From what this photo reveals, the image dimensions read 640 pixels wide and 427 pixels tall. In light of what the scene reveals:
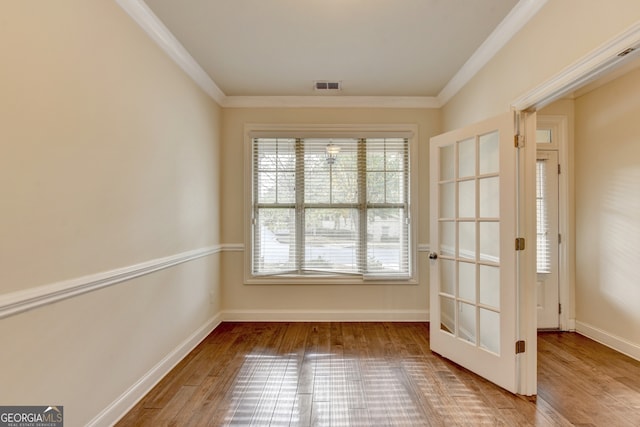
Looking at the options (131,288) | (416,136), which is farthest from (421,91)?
(131,288)

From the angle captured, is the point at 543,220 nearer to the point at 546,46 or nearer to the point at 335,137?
the point at 546,46

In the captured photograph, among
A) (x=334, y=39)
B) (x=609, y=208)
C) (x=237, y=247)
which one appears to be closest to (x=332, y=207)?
(x=237, y=247)

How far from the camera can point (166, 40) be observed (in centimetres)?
237

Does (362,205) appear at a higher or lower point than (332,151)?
lower

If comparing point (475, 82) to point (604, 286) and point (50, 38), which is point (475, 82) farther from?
point (50, 38)

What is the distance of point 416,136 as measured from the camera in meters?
3.66

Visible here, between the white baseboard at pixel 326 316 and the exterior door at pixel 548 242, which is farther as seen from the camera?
the white baseboard at pixel 326 316

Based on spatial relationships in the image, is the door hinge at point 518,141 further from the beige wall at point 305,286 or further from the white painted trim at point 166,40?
the white painted trim at point 166,40

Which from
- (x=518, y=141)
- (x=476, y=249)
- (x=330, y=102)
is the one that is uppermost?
(x=330, y=102)

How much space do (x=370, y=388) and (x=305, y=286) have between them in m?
1.59

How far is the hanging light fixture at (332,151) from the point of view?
144 inches

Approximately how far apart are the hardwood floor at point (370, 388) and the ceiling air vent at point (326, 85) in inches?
103

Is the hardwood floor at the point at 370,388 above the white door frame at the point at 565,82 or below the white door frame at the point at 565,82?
below

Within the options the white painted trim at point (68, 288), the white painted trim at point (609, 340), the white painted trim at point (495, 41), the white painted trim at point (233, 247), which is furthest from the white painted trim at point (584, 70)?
the white painted trim at point (233, 247)
